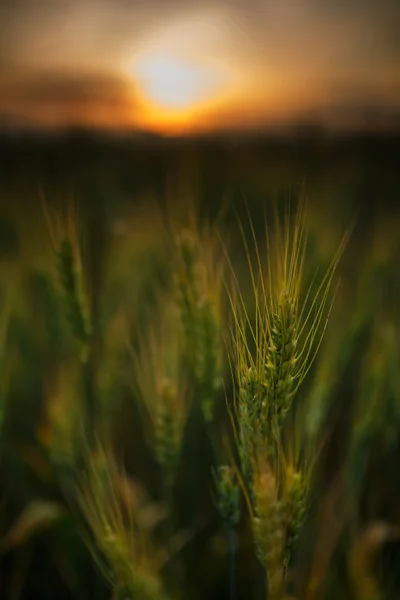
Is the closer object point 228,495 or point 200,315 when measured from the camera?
point 228,495

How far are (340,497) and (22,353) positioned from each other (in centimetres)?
63

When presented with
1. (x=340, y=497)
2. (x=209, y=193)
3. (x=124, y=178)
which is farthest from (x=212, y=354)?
(x=124, y=178)

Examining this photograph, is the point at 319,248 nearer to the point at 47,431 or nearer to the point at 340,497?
the point at 340,497

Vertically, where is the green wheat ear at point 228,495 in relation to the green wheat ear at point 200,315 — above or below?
below

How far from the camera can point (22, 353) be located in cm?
111

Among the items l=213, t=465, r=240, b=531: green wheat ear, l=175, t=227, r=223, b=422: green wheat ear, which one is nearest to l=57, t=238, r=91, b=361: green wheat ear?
l=175, t=227, r=223, b=422: green wheat ear

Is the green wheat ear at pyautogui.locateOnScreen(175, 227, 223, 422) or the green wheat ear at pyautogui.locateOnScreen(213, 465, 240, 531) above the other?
the green wheat ear at pyautogui.locateOnScreen(175, 227, 223, 422)

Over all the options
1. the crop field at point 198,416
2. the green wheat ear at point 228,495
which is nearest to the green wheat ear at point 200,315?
the crop field at point 198,416

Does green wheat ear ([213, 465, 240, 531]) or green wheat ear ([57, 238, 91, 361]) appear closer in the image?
green wheat ear ([213, 465, 240, 531])

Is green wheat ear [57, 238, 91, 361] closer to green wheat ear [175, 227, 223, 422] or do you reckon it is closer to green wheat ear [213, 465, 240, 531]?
green wheat ear [175, 227, 223, 422]

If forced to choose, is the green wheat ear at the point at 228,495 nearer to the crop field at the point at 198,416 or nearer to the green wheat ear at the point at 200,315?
the crop field at the point at 198,416

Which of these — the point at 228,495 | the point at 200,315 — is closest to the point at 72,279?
the point at 200,315

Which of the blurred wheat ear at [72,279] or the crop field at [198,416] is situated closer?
the crop field at [198,416]

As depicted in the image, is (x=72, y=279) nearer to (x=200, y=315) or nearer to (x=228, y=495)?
(x=200, y=315)
